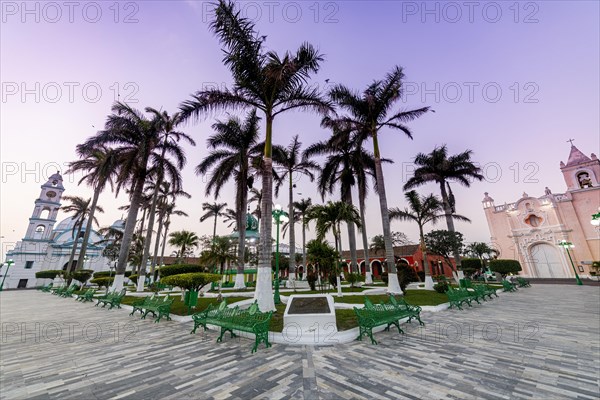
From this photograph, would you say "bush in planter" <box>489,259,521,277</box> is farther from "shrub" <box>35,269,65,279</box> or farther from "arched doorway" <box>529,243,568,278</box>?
"shrub" <box>35,269,65,279</box>

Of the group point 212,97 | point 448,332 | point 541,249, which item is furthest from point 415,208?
point 541,249

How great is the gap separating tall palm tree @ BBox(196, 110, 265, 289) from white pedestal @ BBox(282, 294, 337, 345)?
13.1 m

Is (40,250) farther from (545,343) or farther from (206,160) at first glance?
(545,343)

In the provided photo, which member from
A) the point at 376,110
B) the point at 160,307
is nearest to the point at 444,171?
the point at 376,110

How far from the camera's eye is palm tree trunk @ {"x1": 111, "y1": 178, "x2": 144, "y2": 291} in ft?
51.9

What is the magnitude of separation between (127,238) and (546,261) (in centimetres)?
5130

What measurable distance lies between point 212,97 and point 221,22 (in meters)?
2.98

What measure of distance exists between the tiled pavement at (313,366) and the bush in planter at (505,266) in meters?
28.3

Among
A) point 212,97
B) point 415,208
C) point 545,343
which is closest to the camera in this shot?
point 545,343

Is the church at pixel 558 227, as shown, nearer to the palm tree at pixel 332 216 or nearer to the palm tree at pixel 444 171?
the palm tree at pixel 444 171

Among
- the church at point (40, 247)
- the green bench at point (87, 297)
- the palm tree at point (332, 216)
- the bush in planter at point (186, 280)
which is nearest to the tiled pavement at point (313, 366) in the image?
the bush in planter at point (186, 280)

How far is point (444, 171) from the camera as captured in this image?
23438 mm

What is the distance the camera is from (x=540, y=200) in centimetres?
3469

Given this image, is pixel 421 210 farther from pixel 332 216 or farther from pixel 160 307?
pixel 160 307
